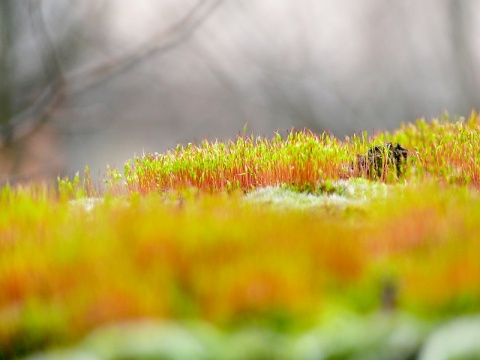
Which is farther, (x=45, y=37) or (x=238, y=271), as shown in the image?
(x=45, y=37)

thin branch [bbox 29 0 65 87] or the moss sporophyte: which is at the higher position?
thin branch [bbox 29 0 65 87]

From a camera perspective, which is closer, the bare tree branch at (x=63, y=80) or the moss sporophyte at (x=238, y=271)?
the moss sporophyte at (x=238, y=271)

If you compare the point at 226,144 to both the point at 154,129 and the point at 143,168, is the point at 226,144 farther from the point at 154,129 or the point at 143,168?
the point at 154,129

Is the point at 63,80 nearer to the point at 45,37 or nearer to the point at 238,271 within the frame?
the point at 45,37

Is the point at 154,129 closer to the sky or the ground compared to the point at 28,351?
closer to the sky

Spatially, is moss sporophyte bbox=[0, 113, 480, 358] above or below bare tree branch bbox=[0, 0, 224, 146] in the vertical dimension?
below

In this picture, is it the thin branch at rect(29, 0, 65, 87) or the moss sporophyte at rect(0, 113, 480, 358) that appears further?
the thin branch at rect(29, 0, 65, 87)

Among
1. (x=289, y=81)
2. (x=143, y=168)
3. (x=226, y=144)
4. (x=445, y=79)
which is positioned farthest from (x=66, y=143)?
(x=445, y=79)

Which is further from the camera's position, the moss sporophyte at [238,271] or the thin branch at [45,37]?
the thin branch at [45,37]

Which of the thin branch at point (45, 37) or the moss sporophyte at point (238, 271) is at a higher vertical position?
the thin branch at point (45, 37)

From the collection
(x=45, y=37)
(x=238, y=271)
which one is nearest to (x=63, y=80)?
(x=45, y=37)

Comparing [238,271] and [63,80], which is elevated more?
[63,80]
